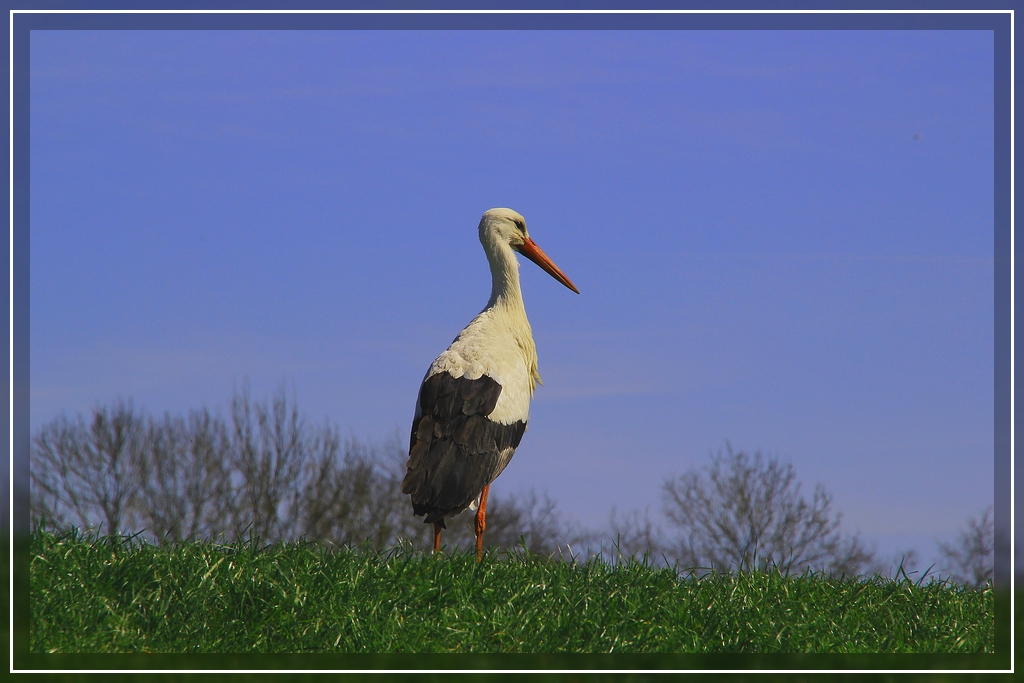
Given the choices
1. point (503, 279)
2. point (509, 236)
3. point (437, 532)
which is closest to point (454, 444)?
point (437, 532)

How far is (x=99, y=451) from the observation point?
19219 millimetres

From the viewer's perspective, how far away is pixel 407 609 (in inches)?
200

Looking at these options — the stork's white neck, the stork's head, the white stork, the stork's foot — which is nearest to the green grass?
the stork's foot

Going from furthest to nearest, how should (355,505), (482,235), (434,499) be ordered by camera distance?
(355,505), (482,235), (434,499)

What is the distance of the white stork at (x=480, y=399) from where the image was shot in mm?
6716

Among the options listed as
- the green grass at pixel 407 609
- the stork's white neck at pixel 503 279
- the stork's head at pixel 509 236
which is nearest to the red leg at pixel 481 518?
the green grass at pixel 407 609

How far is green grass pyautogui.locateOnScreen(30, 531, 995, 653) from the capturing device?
15.7 ft

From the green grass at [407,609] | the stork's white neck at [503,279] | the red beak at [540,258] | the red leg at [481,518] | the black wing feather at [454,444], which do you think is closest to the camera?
the green grass at [407,609]

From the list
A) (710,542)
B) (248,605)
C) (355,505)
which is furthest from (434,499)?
(355,505)

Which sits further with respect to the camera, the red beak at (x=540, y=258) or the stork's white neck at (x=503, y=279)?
the red beak at (x=540, y=258)

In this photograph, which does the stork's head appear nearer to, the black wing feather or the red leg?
the black wing feather

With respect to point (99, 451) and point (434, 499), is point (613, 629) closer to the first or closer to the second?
point (434, 499)

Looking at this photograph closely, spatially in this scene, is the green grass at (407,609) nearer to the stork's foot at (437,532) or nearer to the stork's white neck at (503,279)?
the stork's foot at (437,532)

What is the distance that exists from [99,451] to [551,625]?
1662 cm
